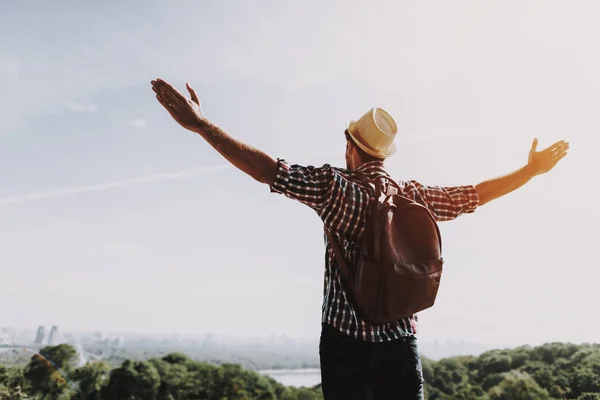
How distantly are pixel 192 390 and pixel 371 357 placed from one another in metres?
37.4

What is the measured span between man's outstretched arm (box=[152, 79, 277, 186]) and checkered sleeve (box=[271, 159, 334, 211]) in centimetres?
4

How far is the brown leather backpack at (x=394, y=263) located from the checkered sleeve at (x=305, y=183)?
0.68 feet

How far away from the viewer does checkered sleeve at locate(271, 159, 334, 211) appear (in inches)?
79.7

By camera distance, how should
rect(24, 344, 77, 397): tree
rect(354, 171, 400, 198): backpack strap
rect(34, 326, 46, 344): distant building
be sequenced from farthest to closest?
rect(34, 326, 46, 344): distant building < rect(24, 344, 77, 397): tree < rect(354, 171, 400, 198): backpack strap

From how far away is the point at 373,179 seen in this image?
87.2 inches

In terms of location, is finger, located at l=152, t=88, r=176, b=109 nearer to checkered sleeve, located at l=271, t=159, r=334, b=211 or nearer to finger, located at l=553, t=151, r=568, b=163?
checkered sleeve, located at l=271, t=159, r=334, b=211

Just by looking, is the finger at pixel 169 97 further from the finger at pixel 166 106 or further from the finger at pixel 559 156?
the finger at pixel 559 156

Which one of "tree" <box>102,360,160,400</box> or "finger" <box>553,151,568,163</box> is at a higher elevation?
"finger" <box>553,151,568,163</box>

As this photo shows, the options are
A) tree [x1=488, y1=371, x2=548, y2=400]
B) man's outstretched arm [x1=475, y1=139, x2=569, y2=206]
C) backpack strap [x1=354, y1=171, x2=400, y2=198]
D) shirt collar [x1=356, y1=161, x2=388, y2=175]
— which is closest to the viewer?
backpack strap [x1=354, y1=171, x2=400, y2=198]

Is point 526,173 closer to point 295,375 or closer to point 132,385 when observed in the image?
point 132,385

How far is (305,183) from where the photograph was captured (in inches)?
80.2

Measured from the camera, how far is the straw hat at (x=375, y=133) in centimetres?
235

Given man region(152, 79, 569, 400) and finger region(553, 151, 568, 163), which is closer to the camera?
man region(152, 79, 569, 400)

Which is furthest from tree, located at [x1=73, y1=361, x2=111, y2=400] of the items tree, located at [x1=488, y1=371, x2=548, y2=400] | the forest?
tree, located at [x1=488, y1=371, x2=548, y2=400]
